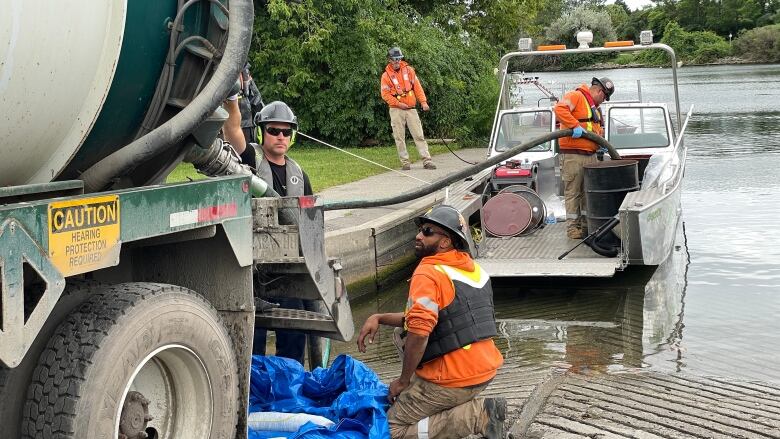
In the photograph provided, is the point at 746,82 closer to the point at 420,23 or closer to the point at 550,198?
the point at 420,23

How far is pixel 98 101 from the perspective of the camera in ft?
13.0

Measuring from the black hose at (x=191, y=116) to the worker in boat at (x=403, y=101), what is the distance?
43.2 ft

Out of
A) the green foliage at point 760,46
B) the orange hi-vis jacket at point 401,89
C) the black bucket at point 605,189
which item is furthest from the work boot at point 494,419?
the green foliage at point 760,46

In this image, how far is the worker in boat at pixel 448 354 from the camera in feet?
17.7

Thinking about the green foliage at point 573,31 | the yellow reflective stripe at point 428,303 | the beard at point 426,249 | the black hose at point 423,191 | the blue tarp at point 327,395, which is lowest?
the blue tarp at point 327,395

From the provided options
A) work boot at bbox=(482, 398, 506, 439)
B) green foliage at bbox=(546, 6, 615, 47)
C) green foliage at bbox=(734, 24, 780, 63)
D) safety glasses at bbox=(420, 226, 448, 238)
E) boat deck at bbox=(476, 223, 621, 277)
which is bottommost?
work boot at bbox=(482, 398, 506, 439)

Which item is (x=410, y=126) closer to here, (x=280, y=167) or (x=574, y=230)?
(x=574, y=230)

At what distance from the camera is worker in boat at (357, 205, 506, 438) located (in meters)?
5.39

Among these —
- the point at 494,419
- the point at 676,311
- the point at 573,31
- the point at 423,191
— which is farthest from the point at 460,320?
the point at 573,31

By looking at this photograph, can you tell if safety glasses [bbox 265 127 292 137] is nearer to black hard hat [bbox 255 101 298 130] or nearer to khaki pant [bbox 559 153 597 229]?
black hard hat [bbox 255 101 298 130]

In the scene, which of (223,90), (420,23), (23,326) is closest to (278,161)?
(223,90)

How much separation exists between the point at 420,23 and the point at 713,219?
8621mm

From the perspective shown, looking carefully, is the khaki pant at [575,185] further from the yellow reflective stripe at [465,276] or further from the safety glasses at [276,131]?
the yellow reflective stripe at [465,276]

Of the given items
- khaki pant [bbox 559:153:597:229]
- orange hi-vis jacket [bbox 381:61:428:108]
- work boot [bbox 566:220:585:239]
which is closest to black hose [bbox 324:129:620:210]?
khaki pant [bbox 559:153:597:229]
